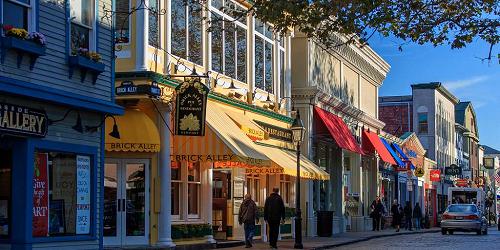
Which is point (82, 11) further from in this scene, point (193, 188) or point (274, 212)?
point (274, 212)

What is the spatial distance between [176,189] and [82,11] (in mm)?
7512

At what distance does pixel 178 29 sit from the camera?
2256 centimetres

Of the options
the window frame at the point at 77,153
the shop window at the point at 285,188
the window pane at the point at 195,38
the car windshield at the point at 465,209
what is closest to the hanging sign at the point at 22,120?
the window frame at the point at 77,153

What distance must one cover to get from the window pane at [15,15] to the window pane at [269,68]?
51.0ft

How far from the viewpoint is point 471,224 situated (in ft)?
128

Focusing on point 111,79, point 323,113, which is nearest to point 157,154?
point 111,79

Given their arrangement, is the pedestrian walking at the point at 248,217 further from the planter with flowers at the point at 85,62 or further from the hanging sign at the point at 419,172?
the hanging sign at the point at 419,172

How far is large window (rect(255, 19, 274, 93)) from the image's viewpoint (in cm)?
2870

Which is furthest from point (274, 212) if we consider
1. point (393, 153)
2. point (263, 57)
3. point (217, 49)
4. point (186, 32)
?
point (393, 153)

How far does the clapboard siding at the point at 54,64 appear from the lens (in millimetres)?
14598

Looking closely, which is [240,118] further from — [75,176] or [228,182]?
[75,176]

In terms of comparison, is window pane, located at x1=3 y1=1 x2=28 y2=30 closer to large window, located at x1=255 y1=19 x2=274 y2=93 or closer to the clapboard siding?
the clapboard siding

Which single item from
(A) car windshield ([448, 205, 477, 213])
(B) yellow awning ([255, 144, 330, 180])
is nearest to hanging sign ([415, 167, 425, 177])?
(A) car windshield ([448, 205, 477, 213])

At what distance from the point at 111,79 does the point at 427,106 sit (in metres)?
55.6
